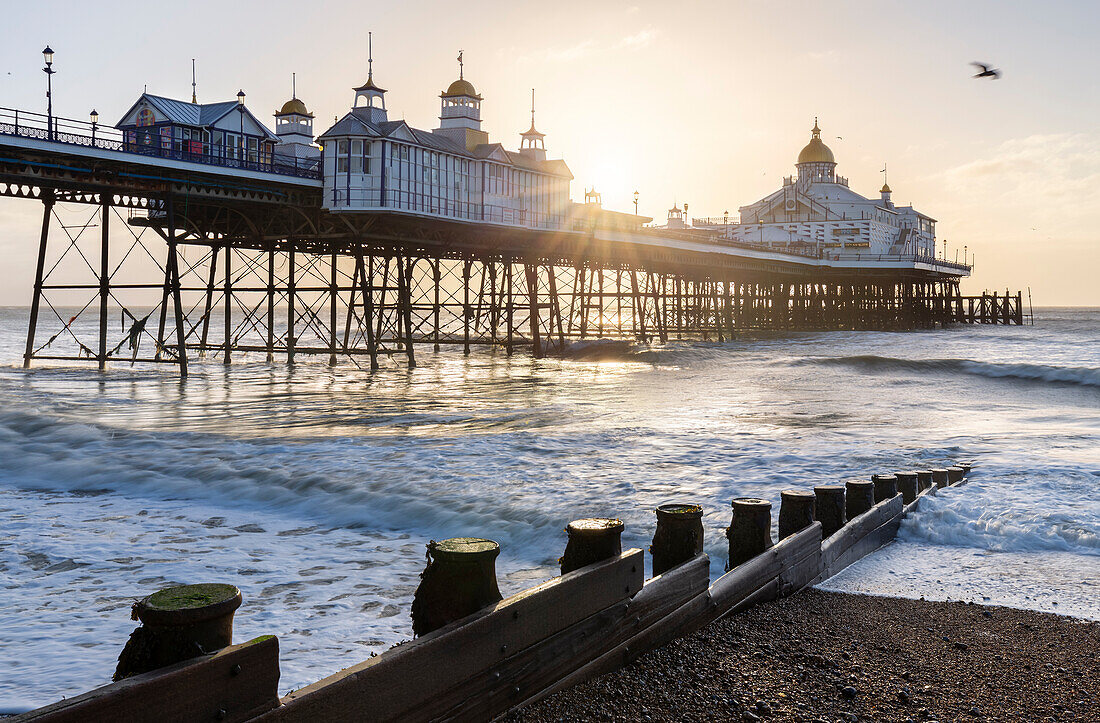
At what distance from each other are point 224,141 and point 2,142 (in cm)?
1001

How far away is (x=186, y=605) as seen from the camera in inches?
101

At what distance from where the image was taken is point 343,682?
2816 millimetres

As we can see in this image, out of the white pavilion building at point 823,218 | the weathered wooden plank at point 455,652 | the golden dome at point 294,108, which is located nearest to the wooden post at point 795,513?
the weathered wooden plank at point 455,652

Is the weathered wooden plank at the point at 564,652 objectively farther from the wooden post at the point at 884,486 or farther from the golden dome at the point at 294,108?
the golden dome at the point at 294,108

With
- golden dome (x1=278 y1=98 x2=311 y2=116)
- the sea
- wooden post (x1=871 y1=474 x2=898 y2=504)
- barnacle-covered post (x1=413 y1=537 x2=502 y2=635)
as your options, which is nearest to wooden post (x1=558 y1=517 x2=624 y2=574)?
barnacle-covered post (x1=413 y1=537 x2=502 y2=635)

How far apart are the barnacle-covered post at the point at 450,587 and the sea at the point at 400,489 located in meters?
1.99

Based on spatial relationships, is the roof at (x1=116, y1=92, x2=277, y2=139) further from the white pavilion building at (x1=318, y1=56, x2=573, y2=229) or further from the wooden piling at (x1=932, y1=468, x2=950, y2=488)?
the wooden piling at (x1=932, y1=468, x2=950, y2=488)

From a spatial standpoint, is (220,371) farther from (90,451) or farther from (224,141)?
(90,451)

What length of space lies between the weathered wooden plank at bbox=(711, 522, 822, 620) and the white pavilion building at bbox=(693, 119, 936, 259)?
271ft

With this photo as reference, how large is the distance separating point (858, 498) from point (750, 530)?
2144mm

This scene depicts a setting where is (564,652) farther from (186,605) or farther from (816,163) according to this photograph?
(816,163)

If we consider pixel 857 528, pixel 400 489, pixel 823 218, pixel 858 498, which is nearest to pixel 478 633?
pixel 857 528

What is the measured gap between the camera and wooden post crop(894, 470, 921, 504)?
26.9 ft

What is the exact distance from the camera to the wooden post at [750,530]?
543cm
